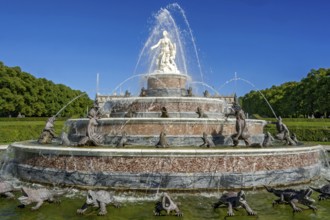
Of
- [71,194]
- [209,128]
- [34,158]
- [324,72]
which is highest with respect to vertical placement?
[324,72]

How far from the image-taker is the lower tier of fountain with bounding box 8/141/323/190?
14039 millimetres

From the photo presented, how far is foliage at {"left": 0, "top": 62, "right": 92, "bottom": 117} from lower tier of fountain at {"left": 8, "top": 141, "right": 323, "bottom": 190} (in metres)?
53.4

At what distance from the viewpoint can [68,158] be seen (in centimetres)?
1466

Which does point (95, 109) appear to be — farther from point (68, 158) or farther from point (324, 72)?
point (324, 72)

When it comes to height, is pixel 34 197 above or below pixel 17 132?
below

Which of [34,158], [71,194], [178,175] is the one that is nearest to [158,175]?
[178,175]

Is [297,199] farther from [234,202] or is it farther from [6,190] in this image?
[6,190]

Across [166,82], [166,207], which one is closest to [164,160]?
[166,207]

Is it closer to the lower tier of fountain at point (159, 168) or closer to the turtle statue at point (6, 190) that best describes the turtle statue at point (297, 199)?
the lower tier of fountain at point (159, 168)

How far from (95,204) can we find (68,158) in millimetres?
3880

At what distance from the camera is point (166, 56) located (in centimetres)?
3052

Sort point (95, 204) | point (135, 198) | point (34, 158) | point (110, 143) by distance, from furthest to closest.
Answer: point (110, 143) < point (34, 158) < point (135, 198) < point (95, 204)

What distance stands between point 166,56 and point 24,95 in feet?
153

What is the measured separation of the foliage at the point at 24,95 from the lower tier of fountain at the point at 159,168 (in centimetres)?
5343
